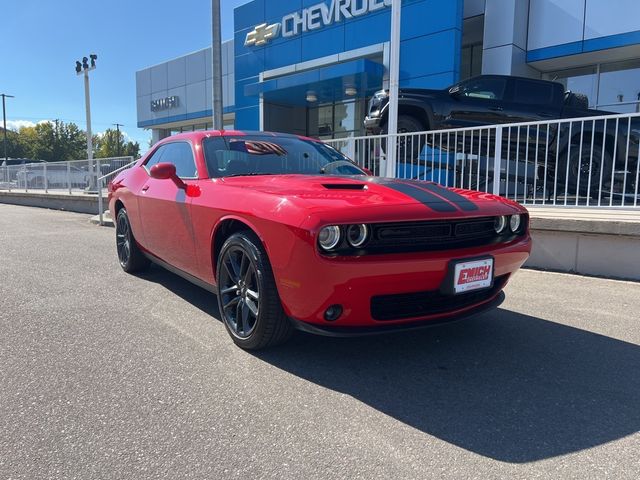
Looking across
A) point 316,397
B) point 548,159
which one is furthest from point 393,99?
point 316,397

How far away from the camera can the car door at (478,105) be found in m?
8.05

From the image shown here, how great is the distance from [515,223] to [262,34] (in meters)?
16.8

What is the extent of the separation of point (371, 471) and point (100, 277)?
4.16m

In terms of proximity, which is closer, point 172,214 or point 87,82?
point 172,214

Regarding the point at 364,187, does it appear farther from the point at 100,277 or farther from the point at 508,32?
the point at 508,32

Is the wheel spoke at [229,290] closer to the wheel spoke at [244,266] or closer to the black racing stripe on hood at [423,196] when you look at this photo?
the wheel spoke at [244,266]

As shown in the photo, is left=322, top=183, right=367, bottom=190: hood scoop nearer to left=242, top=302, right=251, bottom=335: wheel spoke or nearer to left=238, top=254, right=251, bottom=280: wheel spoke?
left=238, top=254, right=251, bottom=280: wheel spoke

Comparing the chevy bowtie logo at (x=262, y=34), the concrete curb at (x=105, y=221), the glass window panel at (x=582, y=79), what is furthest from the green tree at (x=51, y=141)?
the glass window panel at (x=582, y=79)

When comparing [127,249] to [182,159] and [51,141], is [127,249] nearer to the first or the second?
[182,159]

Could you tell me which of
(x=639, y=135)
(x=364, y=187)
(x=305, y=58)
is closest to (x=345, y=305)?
(x=364, y=187)

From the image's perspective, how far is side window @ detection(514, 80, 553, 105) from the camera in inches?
320

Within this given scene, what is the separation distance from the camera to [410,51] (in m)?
13.4

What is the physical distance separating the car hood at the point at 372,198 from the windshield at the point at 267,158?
0.87ft

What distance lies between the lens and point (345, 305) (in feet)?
7.93
